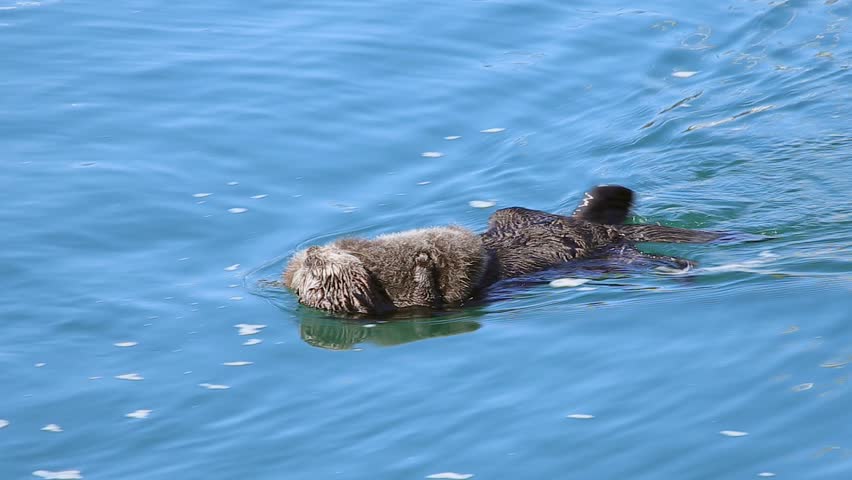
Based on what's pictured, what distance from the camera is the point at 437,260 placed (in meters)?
7.25

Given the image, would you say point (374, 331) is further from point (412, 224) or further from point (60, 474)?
point (60, 474)

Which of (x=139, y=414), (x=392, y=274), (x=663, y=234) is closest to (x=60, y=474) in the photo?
(x=139, y=414)

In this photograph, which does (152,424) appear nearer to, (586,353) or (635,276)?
(586,353)

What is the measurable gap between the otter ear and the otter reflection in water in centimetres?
13

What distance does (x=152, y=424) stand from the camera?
19.6ft

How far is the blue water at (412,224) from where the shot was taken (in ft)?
18.4

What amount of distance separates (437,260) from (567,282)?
2.86ft

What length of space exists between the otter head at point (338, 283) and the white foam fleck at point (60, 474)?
210cm

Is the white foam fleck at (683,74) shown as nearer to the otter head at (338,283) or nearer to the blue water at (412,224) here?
the blue water at (412,224)

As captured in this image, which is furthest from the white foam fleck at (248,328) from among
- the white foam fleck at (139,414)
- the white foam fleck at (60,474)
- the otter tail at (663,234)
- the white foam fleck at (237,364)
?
the otter tail at (663,234)

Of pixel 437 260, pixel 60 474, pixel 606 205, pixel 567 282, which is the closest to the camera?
pixel 60 474

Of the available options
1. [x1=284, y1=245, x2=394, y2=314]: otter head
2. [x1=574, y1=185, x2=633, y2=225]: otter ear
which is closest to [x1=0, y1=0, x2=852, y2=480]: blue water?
[x1=284, y1=245, x2=394, y2=314]: otter head

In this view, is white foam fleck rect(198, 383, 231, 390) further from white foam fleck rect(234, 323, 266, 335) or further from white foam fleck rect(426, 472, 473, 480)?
white foam fleck rect(426, 472, 473, 480)

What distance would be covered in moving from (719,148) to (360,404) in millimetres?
5036
